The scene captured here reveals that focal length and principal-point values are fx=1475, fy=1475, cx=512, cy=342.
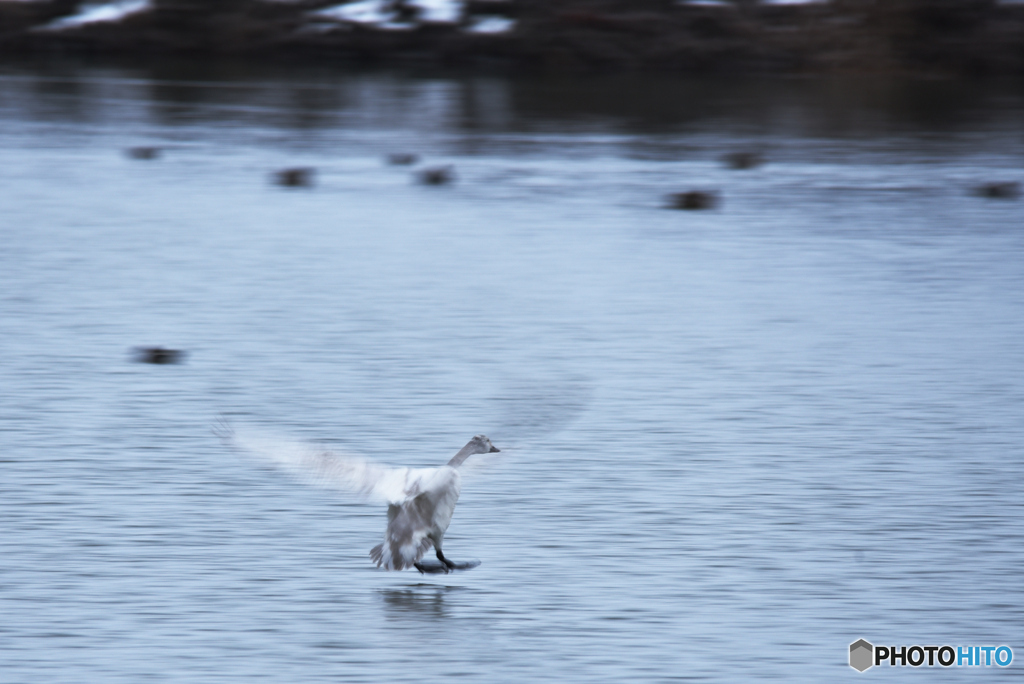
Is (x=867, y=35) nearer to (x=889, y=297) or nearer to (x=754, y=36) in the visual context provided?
(x=754, y=36)

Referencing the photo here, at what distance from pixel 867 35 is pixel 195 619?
104 feet

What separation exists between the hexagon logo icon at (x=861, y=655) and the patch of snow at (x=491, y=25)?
3113 centimetres

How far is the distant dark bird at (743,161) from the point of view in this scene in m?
19.3

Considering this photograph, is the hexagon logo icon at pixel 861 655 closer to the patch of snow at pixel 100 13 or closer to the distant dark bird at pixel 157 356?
the distant dark bird at pixel 157 356

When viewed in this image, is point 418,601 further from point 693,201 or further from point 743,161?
point 743,161

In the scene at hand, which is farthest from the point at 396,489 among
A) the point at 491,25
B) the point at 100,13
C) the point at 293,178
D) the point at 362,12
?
the point at 100,13

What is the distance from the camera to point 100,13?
38.1 meters

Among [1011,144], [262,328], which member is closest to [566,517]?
[262,328]

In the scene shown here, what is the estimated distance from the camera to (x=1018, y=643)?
5879mm

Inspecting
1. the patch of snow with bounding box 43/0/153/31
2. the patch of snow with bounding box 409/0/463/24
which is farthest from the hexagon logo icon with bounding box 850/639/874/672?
the patch of snow with bounding box 43/0/153/31

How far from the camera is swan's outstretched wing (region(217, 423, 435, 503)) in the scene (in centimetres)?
548

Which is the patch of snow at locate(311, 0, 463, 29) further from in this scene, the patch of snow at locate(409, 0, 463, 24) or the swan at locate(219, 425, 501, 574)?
the swan at locate(219, 425, 501, 574)

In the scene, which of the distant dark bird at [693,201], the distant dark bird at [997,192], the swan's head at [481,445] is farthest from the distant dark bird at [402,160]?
the swan's head at [481,445]

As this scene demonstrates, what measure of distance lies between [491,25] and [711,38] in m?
5.38
